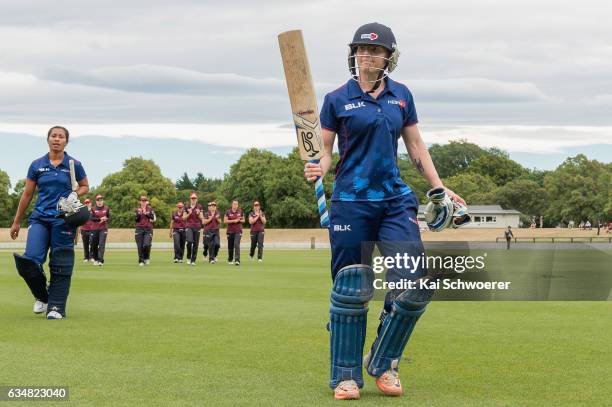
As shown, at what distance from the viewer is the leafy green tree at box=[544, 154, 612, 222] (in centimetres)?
12031

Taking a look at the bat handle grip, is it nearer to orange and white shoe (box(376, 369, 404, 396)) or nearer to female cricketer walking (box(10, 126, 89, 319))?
orange and white shoe (box(376, 369, 404, 396))

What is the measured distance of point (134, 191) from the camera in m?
116

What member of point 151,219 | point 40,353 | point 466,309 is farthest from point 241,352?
point 151,219

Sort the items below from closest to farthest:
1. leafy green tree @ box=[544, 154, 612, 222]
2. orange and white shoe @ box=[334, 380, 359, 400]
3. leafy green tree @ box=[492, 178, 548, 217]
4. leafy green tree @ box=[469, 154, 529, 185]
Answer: orange and white shoe @ box=[334, 380, 359, 400]
leafy green tree @ box=[544, 154, 612, 222]
leafy green tree @ box=[492, 178, 548, 217]
leafy green tree @ box=[469, 154, 529, 185]

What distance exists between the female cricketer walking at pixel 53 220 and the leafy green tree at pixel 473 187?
129 m

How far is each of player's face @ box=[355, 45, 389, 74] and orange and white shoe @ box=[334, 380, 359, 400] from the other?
202cm

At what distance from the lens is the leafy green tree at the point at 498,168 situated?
154875 millimetres

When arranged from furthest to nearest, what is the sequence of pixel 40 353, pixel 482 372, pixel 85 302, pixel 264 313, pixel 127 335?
pixel 85 302
pixel 264 313
pixel 127 335
pixel 40 353
pixel 482 372

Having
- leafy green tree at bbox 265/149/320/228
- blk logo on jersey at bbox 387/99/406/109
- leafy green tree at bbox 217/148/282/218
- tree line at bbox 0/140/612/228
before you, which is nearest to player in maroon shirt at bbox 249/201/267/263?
blk logo on jersey at bbox 387/99/406/109

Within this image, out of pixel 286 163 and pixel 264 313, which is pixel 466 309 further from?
pixel 286 163

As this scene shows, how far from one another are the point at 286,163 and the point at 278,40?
109269mm

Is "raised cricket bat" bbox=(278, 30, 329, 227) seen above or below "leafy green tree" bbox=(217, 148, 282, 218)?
above

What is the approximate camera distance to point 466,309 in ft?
43.2

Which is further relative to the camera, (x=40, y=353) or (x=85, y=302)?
(x=85, y=302)
